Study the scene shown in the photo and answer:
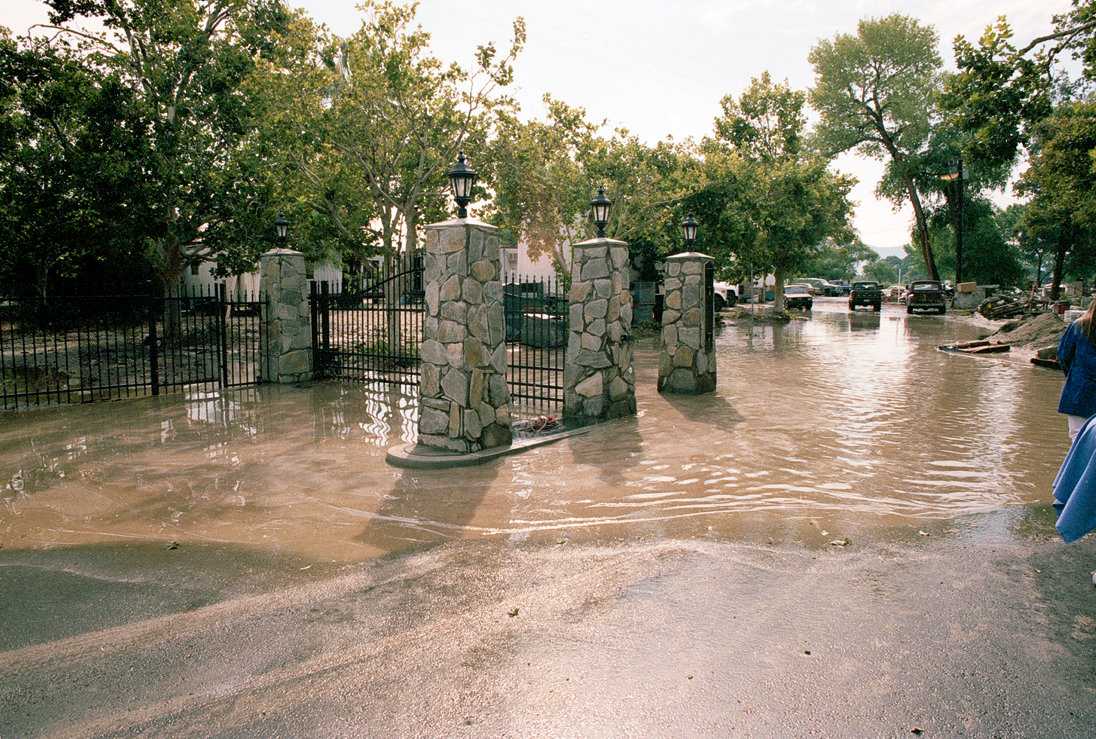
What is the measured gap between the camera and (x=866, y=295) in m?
39.2

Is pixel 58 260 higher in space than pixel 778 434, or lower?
higher

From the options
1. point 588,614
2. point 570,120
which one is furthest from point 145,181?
point 588,614

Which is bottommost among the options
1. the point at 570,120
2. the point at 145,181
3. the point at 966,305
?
the point at 966,305

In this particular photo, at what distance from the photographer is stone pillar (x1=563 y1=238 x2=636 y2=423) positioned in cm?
930

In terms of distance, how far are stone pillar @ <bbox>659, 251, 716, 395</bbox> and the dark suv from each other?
3153cm

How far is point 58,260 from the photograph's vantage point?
727 inches

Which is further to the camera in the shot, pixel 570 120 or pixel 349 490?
pixel 570 120

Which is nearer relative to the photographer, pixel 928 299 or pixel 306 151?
pixel 306 151

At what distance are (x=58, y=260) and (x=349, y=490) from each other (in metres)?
17.0

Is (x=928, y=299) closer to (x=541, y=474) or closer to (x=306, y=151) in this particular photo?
(x=306, y=151)

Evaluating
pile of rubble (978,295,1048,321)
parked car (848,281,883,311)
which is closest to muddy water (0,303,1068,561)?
pile of rubble (978,295,1048,321)

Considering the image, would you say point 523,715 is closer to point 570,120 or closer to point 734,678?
point 734,678

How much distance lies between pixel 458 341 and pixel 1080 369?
5.41m

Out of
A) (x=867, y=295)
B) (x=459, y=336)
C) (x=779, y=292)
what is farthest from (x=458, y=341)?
(x=867, y=295)
